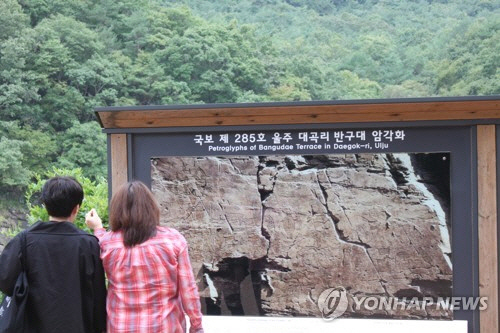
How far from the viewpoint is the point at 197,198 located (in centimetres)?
374

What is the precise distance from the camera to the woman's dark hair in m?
2.57

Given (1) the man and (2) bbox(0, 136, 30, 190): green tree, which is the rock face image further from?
(2) bbox(0, 136, 30, 190): green tree

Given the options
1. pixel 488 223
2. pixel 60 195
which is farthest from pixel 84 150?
pixel 60 195

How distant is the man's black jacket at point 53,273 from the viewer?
8.34ft

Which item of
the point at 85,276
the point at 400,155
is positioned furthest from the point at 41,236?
the point at 400,155

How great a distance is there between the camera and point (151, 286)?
2.57m

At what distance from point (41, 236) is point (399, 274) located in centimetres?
182

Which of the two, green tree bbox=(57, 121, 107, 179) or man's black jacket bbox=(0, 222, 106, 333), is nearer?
man's black jacket bbox=(0, 222, 106, 333)

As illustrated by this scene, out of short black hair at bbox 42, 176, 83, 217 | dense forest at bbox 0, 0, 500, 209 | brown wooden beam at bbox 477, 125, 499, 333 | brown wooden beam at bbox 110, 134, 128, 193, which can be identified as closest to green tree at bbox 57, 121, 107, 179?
dense forest at bbox 0, 0, 500, 209

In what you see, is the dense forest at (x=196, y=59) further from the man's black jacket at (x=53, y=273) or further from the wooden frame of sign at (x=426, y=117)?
the man's black jacket at (x=53, y=273)

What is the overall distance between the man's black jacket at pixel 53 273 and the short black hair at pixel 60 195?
0.05 meters

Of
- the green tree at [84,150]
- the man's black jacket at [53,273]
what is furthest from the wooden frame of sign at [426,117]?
the green tree at [84,150]

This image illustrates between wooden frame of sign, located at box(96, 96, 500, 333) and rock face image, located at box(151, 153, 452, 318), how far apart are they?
0.59 ft

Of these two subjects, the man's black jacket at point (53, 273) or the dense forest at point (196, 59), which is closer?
the man's black jacket at point (53, 273)
